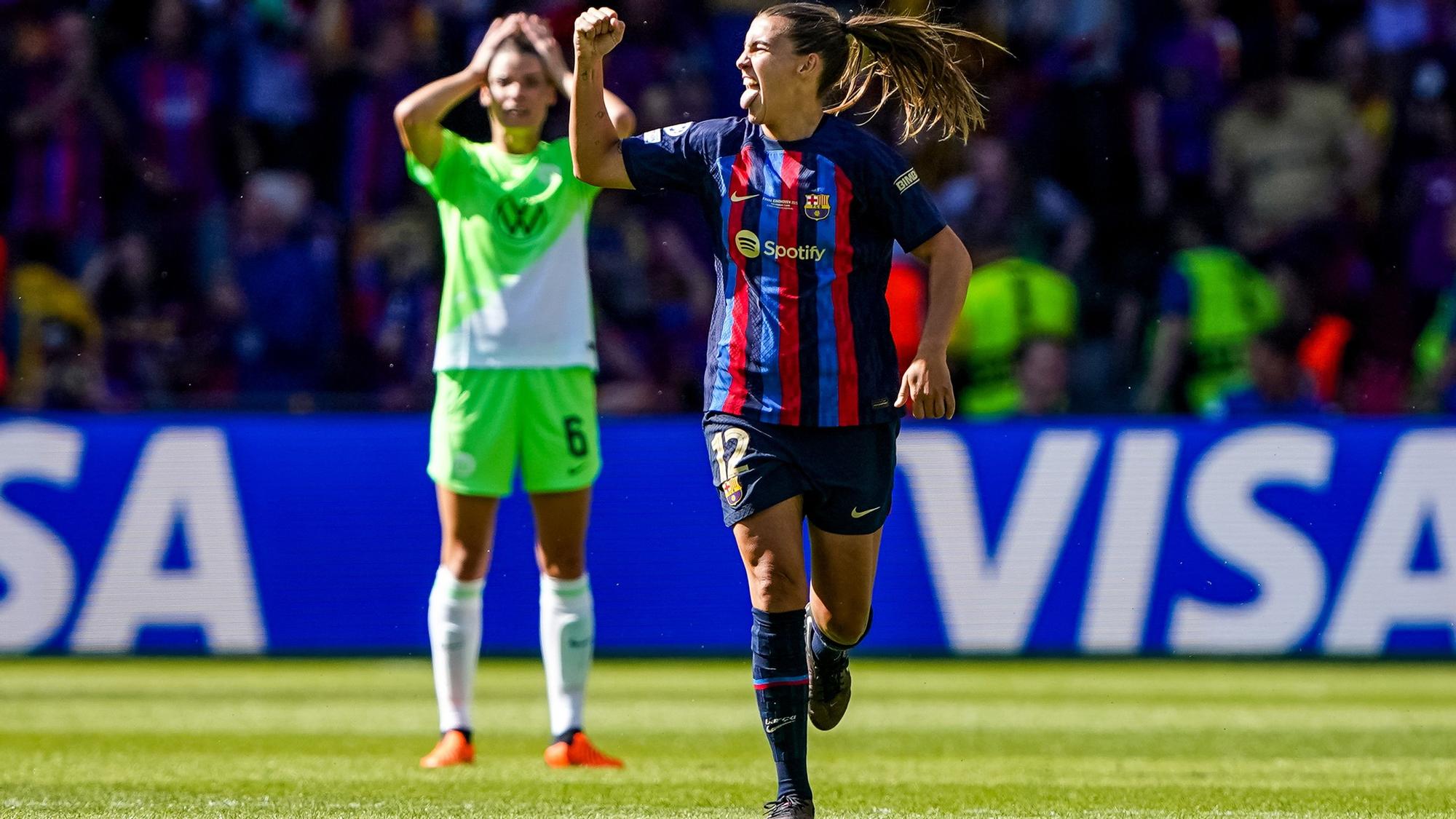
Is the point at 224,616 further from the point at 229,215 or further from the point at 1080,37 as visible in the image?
the point at 1080,37

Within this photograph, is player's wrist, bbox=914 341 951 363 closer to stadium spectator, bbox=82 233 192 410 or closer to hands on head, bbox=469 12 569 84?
hands on head, bbox=469 12 569 84

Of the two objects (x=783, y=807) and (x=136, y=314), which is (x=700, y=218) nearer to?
(x=136, y=314)

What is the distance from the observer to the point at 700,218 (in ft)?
43.4

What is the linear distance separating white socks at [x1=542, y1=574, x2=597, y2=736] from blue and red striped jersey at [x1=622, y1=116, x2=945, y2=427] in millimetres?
1921

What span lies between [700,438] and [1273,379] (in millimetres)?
3530

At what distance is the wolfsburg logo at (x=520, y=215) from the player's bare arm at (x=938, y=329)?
2.08 metres

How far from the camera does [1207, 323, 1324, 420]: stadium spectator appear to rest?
12.0 metres

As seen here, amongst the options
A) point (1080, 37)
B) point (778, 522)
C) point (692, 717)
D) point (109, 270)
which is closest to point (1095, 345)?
point (1080, 37)

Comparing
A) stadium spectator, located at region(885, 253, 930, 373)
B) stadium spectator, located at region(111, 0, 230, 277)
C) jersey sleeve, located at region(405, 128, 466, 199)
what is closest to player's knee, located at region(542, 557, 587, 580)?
jersey sleeve, located at region(405, 128, 466, 199)

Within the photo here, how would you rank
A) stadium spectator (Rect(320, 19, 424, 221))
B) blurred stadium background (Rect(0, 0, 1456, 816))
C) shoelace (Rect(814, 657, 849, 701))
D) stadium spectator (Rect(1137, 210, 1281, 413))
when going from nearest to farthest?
shoelace (Rect(814, 657, 849, 701)), blurred stadium background (Rect(0, 0, 1456, 816)), stadium spectator (Rect(1137, 210, 1281, 413)), stadium spectator (Rect(320, 19, 424, 221))

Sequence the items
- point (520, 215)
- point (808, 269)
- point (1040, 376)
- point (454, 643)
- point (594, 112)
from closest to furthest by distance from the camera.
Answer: point (808, 269), point (594, 112), point (454, 643), point (520, 215), point (1040, 376)

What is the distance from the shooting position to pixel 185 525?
10.6m

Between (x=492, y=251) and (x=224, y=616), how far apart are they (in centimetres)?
408

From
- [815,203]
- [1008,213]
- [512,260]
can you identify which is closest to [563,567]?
[512,260]
